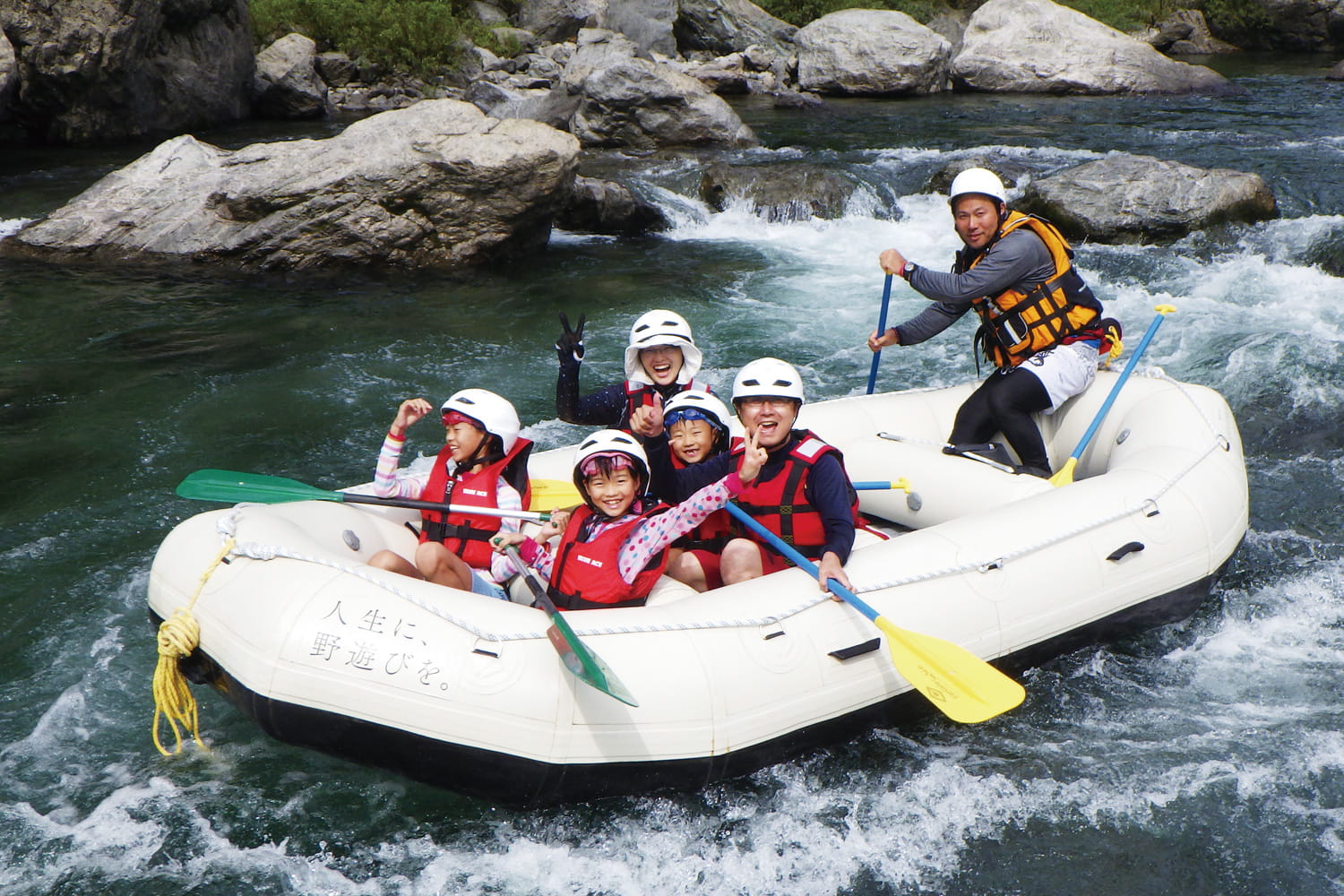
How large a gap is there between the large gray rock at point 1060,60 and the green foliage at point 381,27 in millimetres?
7593

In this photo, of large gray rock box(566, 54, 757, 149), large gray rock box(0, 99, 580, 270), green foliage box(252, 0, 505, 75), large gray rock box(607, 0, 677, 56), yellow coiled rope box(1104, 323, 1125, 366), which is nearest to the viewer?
yellow coiled rope box(1104, 323, 1125, 366)

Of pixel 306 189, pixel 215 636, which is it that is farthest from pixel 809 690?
pixel 306 189

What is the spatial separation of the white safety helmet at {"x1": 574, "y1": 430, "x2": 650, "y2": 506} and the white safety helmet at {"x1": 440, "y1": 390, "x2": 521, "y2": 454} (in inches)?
14.8

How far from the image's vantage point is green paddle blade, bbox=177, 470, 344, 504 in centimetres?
390

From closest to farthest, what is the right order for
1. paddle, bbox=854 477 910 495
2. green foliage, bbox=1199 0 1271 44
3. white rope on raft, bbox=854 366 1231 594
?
white rope on raft, bbox=854 366 1231 594
paddle, bbox=854 477 910 495
green foliage, bbox=1199 0 1271 44

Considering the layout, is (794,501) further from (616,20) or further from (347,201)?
(616,20)

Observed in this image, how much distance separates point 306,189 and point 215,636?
5984 mm

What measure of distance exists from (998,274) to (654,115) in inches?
364

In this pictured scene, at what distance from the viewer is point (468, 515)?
3869 millimetres

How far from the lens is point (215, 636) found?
3312 millimetres

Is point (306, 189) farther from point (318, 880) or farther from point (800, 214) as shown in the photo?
point (318, 880)

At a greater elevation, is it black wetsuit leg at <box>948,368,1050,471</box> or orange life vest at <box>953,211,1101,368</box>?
orange life vest at <box>953,211,1101,368</box>

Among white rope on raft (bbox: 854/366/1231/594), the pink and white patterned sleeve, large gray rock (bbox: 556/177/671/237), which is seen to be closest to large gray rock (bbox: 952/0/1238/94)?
large gray rock (bbox: 556/177/671/237)

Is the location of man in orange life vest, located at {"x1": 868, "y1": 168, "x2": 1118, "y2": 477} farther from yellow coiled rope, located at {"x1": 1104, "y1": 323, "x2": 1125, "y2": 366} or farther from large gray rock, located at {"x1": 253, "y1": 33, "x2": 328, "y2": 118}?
large gray rock, located at {"x1": 253, "y1": 33, "x2": 328, "y2": 118}
